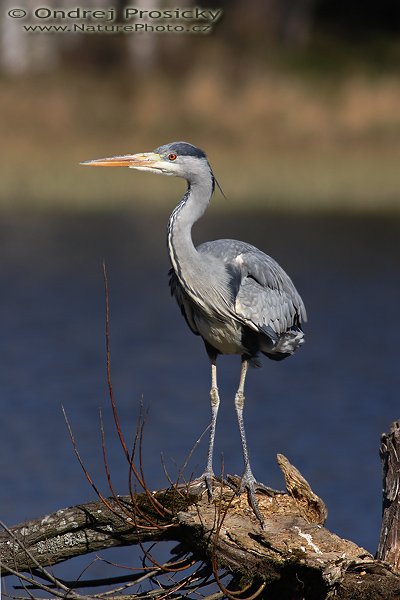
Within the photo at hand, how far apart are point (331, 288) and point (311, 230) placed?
3.90m

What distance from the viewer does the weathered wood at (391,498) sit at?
6.16 metres

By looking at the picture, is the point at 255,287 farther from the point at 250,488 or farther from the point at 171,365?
the point at 171,365

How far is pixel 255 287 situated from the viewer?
7.36 metres

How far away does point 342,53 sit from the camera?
3384 cm

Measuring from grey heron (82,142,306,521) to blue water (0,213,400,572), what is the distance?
2.35 metres

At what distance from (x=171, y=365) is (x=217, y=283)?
771 centimetres

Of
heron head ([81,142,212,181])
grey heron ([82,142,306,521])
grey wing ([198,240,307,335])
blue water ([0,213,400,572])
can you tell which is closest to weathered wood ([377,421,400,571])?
grey heron ([82,142,306,521])

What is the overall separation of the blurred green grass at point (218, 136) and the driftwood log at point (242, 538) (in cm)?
1667

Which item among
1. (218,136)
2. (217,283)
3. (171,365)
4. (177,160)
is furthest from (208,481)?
(218,136)

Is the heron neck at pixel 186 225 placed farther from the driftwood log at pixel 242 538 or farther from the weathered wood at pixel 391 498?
the weathered wood at pixel 391 498

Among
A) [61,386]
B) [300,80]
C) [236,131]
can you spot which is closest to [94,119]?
[236,131]

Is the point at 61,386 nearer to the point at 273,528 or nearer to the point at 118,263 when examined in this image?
the point at 118,263

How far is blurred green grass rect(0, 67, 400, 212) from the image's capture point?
928 inches

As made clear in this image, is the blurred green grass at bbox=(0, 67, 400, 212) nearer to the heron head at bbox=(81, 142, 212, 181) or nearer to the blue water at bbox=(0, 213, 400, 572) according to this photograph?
the blue water at bbox=(0, 213, 400, 572)
